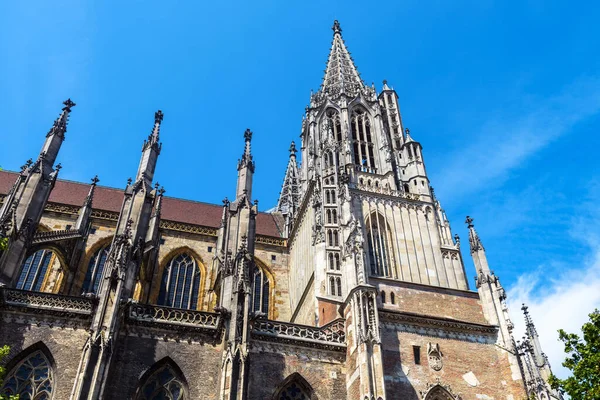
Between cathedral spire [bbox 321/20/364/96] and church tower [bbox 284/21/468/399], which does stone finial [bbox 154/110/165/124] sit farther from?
cathedral spire [bbox 321/20/364/96]

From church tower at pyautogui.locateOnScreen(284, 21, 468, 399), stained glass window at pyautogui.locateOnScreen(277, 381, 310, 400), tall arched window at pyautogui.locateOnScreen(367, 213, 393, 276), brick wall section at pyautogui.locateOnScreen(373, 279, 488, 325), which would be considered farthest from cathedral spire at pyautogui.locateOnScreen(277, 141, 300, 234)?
stained glass window at pyautogui.locateOnScreen(277, 381, 310, 400)

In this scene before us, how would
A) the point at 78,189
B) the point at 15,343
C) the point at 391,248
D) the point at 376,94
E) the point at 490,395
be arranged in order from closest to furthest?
the point at 15,343
the point at 490,395
the point at 391,248
the point at 78,189
the point at 376,94

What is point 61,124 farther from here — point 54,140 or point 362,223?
point 362,223

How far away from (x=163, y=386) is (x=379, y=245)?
11.0m

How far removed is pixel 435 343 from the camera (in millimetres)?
18625

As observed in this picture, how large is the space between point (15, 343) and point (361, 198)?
14.8 meters

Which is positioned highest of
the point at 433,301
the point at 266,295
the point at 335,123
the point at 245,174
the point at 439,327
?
the point at 335,123

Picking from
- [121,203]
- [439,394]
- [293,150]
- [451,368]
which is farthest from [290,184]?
[439,394]

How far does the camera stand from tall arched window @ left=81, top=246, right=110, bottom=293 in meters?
23.0

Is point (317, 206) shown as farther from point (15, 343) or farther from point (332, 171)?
point (15, 343)

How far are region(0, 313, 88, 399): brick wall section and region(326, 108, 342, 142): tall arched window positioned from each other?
17565 mm

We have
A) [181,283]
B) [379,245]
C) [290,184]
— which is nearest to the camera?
[379,245]

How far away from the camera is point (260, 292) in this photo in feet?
84.6

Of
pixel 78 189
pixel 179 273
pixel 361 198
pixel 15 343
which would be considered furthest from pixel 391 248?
pixel 78 189
